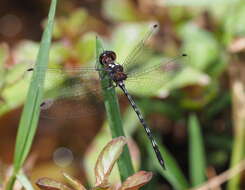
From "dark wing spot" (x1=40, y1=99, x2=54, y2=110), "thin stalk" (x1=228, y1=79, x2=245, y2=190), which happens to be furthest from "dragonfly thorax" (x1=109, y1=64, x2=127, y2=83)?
"thin stalk" (x1=228, y1=79, x2=245, y2=190)

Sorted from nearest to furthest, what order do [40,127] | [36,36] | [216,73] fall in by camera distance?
[216,73], [40,127], [36,36]

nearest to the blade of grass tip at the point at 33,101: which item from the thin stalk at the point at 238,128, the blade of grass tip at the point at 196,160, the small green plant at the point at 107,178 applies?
the small green plant at the point at 107,178

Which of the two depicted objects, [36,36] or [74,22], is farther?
[36,36]

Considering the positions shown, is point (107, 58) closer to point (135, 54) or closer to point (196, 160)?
point (135, 54)

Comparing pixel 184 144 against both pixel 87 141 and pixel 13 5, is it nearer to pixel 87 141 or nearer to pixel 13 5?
pixel 87 141

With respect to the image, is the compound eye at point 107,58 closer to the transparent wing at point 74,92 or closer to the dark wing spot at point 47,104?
the transparent wing at point 74,92

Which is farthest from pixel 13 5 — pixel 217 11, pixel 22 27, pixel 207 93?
pixel 207 93
